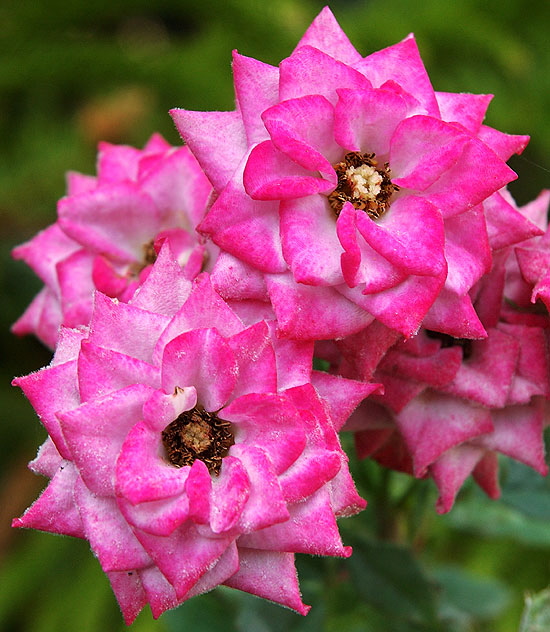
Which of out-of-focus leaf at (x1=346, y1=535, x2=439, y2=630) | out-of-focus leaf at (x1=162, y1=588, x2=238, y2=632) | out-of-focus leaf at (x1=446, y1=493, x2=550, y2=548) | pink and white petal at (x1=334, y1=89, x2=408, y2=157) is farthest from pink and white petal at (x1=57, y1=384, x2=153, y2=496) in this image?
out-of-focus leaf at (x1=446, y1=493, x2=550, y2=548)

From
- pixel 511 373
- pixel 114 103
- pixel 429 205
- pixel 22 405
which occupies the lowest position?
pixel 22 405

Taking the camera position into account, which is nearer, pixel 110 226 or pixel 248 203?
pixel 248 203

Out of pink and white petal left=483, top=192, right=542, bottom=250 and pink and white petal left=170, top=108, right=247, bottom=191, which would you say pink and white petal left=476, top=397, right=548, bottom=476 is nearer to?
pink and white petal left=483, top=192, right=542, bottom=250

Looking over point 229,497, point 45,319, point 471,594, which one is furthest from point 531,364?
point 471,594

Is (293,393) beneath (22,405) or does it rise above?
above

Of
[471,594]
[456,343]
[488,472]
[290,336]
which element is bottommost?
[471,594]

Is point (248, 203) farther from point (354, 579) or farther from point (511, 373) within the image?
point (354, 579)

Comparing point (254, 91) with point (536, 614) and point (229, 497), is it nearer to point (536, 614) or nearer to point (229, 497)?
point (229, 497)

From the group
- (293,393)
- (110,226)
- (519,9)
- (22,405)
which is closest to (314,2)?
(519,9)
